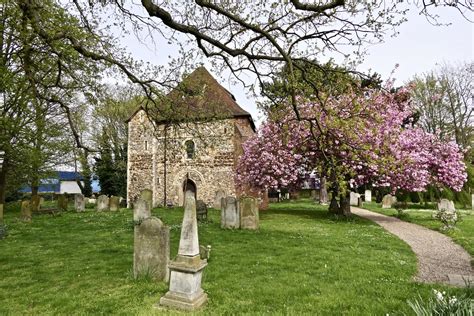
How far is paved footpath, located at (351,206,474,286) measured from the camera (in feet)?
20.7

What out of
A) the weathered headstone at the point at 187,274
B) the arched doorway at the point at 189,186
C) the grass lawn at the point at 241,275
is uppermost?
the arched doorway at the point at 189,186

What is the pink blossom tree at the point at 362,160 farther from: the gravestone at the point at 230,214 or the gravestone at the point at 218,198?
the gravestone at the point at 218,198

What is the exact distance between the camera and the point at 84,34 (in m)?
7.80

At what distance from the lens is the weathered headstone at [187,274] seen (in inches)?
185

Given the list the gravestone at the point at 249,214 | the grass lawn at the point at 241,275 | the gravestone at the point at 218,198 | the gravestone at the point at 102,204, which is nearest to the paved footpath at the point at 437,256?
the grass lawn at the point at 241,275

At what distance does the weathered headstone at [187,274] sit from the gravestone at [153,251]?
124 cm

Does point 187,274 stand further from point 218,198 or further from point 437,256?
point 218,198

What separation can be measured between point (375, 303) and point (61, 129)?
887 inches

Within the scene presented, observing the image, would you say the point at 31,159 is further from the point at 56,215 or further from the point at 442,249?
the point at 442,249

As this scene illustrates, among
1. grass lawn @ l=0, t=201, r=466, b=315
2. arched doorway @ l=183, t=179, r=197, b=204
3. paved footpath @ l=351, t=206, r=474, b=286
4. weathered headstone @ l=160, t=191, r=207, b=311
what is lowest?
paved footpath @ l=351, t=206, r=474, b=286

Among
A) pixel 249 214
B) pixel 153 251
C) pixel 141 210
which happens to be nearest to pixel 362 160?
pixel 249 214

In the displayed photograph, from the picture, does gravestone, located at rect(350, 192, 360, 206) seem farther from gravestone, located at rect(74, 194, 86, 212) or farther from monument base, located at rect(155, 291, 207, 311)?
monument base, located at rect(155, 291, 207, 311)

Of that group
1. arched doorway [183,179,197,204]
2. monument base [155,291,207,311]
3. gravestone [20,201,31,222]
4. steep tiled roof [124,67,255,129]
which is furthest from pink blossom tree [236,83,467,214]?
gravestone [20,201,31,222]

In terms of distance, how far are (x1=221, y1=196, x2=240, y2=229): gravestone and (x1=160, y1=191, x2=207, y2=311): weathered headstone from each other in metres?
7.54
